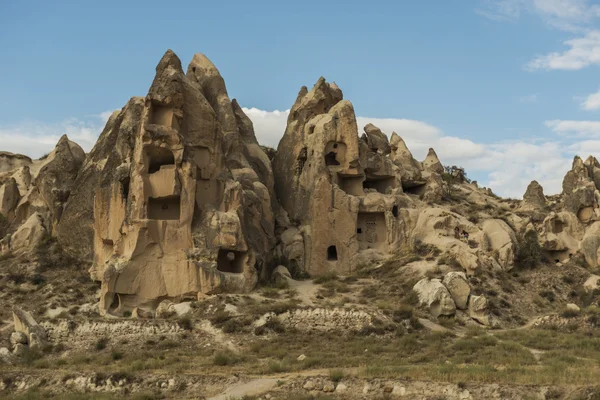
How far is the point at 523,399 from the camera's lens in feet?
56.5

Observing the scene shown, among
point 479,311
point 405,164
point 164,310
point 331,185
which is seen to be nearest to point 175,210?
point 164,310

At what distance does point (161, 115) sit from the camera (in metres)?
34.5

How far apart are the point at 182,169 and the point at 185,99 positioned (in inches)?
173

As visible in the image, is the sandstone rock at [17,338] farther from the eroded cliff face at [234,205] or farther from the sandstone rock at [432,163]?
the sandstone rock at [432,163]

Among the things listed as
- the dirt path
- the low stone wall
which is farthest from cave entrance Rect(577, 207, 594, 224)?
the dirt path

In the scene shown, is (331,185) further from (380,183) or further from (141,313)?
(141,313)

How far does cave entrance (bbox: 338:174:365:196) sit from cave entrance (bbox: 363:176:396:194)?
200 cm

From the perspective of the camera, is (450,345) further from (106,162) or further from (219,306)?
(106,162)

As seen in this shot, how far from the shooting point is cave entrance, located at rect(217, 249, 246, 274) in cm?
3316

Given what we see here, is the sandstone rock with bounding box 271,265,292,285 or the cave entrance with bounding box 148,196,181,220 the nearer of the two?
the cave entrance with bounding box 148,196,181,220

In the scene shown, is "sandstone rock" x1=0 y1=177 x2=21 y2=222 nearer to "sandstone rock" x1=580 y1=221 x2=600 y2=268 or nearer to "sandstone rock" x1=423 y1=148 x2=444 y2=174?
"sandstone rock" x1=423 y1=148 x2=444 y2=174

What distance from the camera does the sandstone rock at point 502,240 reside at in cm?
3534

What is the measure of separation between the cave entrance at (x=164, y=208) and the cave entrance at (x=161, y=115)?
11.6 ft

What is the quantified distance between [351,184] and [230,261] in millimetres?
9418
